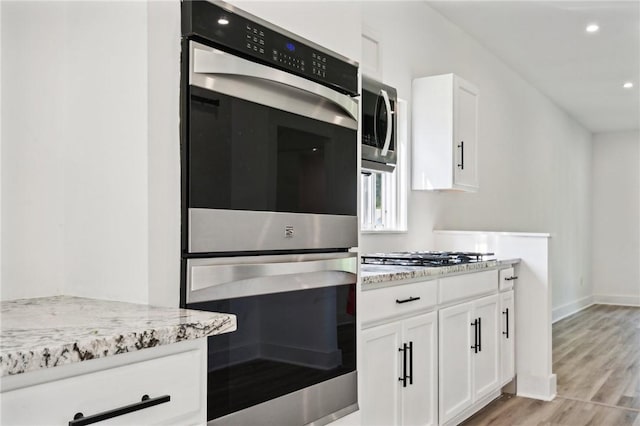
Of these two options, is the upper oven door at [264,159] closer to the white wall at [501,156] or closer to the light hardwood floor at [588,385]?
the white wall at [501,156]

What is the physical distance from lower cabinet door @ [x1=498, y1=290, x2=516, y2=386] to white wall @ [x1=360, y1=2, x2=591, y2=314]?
0.70m

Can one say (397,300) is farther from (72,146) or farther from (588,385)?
(588,385)

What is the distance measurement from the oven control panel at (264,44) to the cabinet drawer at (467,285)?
51.1 inches

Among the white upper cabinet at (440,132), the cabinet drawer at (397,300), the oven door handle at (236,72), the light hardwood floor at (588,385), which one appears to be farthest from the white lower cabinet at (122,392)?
the white upper cabinet at (440,132)

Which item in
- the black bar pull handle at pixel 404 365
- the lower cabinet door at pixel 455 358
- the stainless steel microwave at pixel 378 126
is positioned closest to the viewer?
the black bar pull handle at pixel 404 365

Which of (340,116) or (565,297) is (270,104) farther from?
(565,297)

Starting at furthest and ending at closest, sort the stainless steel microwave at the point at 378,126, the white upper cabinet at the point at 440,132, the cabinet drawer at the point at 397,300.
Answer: the white upper cabinet at the point at 440,132, the stainless steel microwave at the point at 378,126, the cabinet drawer at the point at 397,300

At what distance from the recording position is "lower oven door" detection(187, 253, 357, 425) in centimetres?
147

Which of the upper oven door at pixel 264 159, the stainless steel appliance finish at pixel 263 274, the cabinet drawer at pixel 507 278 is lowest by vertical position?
the cabinet drawer at pixel 507 278

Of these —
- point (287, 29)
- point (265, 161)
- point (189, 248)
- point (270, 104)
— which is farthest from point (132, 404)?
point (287, 29)

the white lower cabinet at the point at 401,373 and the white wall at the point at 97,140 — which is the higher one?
the white wall at the point at 97,140

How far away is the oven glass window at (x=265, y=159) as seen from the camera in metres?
1.45

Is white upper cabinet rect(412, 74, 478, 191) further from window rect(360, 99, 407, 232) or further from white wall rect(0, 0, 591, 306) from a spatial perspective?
white wall rect(0, 0, 591, 306)

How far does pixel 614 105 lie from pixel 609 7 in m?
3.63
